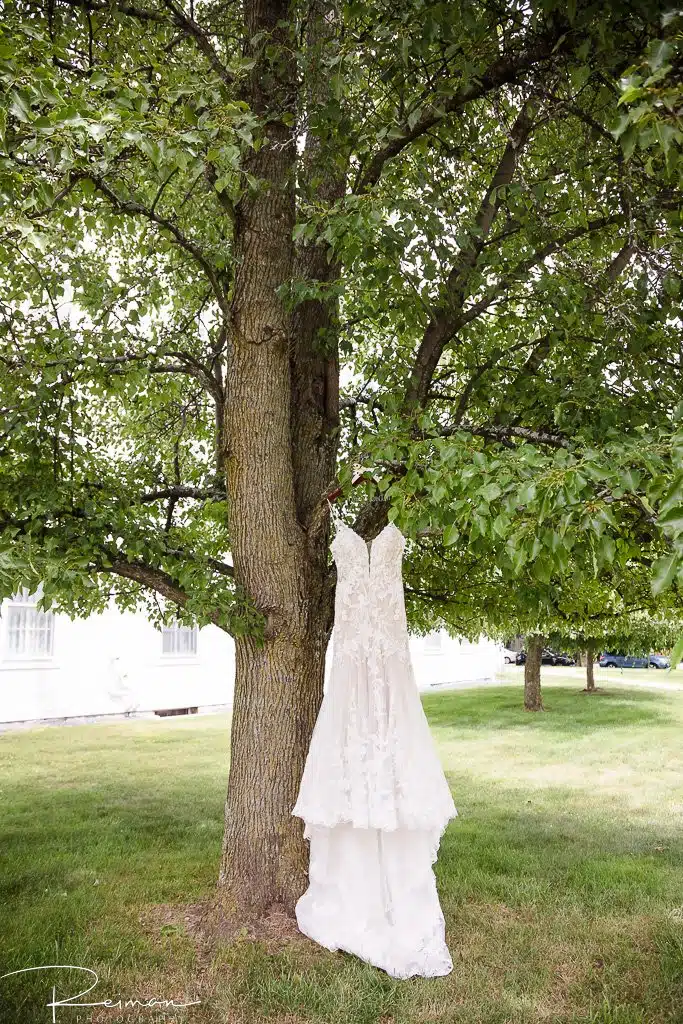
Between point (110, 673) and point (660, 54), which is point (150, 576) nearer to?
point (660, 54)

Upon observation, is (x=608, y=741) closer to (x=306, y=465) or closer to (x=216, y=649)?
(x=216, y=649)

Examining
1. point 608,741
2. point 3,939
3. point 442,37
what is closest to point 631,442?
point 442,37

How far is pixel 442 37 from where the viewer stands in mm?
3594

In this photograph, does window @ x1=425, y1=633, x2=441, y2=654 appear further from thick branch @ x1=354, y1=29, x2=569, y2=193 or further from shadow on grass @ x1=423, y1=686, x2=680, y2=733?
thick branch @ x1=354, y1=29, x2=569, y2=193

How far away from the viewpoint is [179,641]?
14.9 meters

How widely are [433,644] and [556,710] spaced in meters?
5.81

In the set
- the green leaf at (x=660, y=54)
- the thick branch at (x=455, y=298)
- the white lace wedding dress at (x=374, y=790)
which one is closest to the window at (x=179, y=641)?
the white lace wedding dress at (x=374, y=790)

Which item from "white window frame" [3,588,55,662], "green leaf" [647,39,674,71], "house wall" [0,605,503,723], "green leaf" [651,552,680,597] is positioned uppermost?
"green leaf" [647,39,674,71]

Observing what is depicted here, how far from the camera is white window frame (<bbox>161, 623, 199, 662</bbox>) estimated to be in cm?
1456

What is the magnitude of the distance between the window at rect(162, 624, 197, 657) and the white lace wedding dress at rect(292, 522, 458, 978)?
35.9ft

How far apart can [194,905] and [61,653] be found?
8.89 m

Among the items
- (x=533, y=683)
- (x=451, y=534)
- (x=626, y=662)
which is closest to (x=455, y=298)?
(x=451, y=534)

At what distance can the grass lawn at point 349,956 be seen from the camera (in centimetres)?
363
